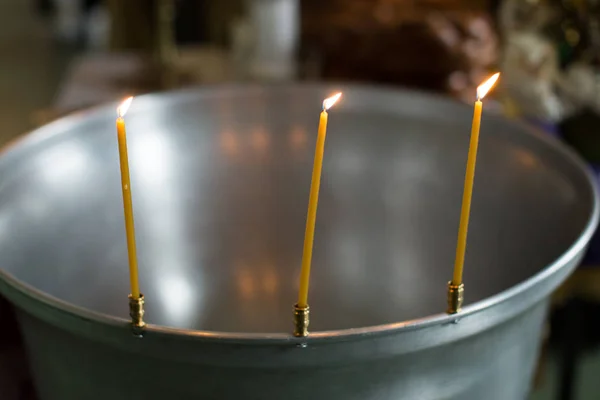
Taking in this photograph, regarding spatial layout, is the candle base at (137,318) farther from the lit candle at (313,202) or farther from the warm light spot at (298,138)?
the warm light spot at (298,138)

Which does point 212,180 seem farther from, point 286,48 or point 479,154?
point 286,48

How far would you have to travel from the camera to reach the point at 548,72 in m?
0.77

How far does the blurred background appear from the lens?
0.76 m

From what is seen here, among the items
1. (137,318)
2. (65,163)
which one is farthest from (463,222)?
(65,163)

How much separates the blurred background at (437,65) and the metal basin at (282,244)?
0.39 ft

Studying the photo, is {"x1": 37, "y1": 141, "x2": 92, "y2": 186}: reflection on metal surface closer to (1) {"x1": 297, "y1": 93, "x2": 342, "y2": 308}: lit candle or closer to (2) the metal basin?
(2) the metal basin

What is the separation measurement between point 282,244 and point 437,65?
1.18ft

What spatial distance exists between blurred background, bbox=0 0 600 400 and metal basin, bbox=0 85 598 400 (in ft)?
0.39

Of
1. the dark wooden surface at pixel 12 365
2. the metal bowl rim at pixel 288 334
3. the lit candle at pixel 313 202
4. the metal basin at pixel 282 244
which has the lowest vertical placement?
the dark wooden surface at pixel 12 365

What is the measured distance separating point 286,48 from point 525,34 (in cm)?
48

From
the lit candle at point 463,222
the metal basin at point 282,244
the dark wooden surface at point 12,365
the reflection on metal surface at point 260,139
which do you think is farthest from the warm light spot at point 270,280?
the lit candle at point 463,222

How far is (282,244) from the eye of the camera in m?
0.73

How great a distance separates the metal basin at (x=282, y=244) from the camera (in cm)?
36

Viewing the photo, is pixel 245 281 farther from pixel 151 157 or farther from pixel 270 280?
pixel 151 157
